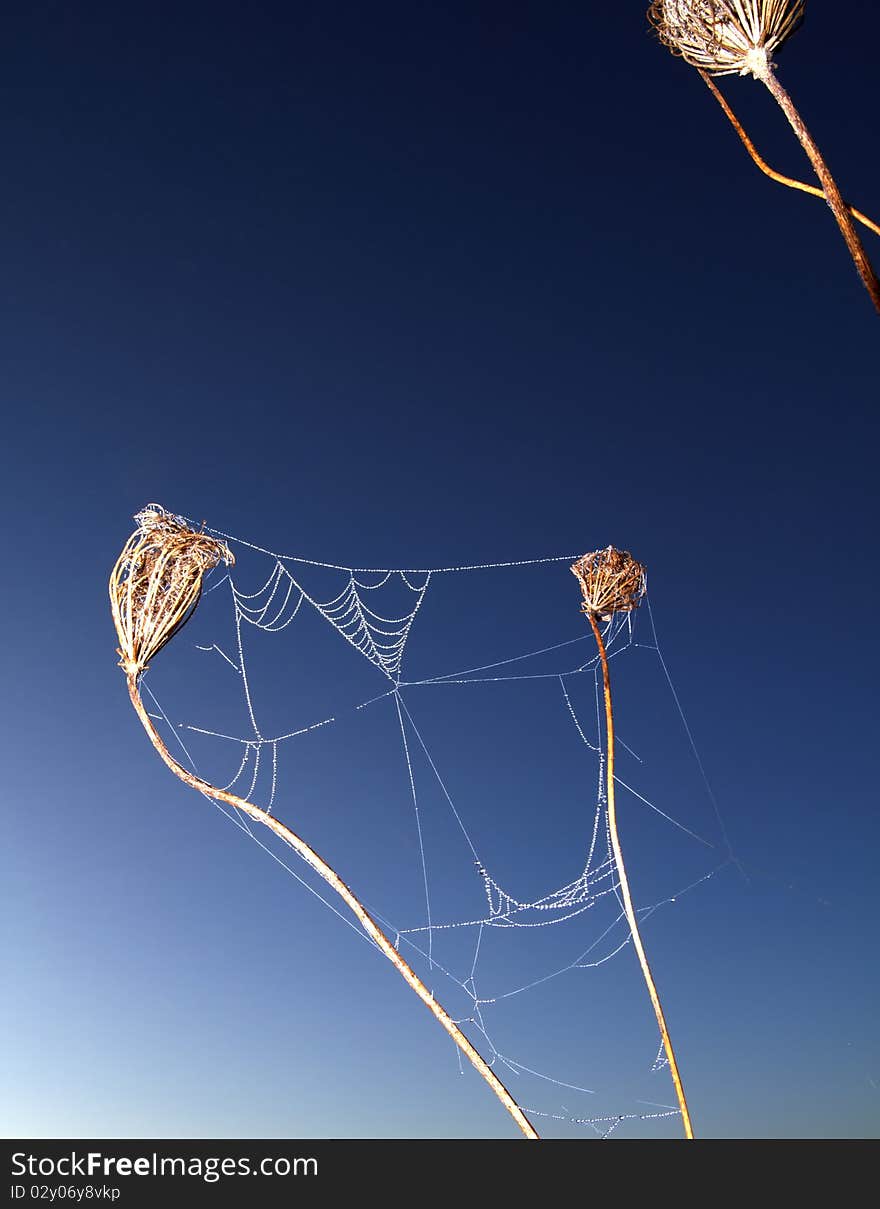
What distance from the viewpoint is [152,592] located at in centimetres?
637

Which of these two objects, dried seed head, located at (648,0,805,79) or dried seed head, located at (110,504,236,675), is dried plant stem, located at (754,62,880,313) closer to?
dried seed head, located at (648,0,805,79)

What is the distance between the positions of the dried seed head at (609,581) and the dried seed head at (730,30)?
426 centimetres

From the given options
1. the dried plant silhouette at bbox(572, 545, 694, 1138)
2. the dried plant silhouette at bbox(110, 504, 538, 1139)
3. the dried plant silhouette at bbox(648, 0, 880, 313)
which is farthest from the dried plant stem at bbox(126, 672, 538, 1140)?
the dried plant silhouette at bbox(648, 0, 880, 313)

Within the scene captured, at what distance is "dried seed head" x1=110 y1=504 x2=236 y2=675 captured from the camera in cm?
640

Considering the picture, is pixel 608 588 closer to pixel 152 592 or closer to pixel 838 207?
pixel 152 592

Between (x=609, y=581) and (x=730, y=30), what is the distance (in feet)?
15.0

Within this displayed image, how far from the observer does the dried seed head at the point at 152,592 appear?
640 centimetres

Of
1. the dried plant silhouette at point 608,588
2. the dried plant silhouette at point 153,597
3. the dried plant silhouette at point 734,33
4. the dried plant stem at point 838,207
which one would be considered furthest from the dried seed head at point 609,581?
the dried plant stem at point 838,207

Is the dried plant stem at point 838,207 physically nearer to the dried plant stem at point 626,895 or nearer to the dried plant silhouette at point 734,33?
the dried plant silhouette at point 734,33

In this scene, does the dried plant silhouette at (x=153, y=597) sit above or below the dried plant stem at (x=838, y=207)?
above

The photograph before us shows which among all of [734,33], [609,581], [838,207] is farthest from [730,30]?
[609,581]
